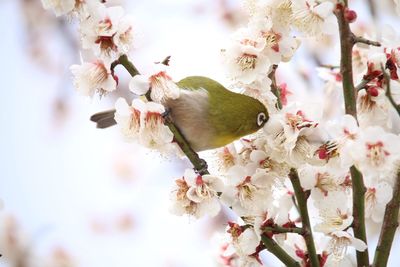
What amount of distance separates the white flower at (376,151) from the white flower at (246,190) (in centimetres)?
30

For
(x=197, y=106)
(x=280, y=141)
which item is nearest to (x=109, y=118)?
(x=197, y=106)

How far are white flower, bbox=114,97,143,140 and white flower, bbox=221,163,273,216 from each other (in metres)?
0.29

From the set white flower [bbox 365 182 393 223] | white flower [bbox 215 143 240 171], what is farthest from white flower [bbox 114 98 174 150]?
white flower [bbox 365 182 393 223]

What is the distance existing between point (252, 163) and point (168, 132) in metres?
0.25

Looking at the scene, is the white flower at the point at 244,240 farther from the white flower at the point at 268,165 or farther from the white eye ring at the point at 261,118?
the white eye ring at the point at 261,118

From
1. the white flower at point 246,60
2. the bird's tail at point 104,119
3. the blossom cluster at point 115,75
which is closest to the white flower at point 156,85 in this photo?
the blossom cluster at point 115,75

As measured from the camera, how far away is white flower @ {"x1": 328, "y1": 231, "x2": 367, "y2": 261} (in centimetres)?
158

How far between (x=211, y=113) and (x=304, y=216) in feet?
1.87

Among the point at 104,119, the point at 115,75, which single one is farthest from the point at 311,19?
the point at 104,119

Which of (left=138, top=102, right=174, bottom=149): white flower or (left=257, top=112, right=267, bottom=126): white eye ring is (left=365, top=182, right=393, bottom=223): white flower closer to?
(left=257, top=112, right=267, bottom=126): white eye ring

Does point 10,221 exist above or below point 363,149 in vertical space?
below

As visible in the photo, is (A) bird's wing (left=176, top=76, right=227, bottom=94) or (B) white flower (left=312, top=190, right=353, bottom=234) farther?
(A) bird's wing (left=176, top=76, right=227, bottom=94)

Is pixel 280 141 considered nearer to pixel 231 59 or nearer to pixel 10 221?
pixel 231 59

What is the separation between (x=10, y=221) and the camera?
416 centimetres
